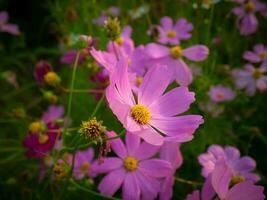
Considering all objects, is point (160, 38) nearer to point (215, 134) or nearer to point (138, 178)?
point (215, 134)

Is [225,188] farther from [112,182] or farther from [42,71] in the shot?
[42,71]

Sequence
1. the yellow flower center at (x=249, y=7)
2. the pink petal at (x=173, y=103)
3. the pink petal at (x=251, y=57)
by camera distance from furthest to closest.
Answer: the yellow flower center at (x=249, y=7) → the pink petal at (x=251, y=57) → the pink petal at (x=173, y=103)

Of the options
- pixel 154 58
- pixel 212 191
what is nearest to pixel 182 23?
pixel 154 58

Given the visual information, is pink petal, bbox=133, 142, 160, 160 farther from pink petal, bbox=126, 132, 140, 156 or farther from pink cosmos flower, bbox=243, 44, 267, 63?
pink cosmos flower, bbox=243, 44, 267, 63

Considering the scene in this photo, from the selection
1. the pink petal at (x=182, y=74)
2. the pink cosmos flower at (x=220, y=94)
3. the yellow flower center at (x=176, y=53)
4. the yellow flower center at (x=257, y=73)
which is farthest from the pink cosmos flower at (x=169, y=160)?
the yellow flower center at (x=257, y=73)

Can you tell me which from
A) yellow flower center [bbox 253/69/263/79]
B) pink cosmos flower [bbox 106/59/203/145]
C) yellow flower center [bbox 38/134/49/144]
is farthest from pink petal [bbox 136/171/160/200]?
yellow flower center [bbox 253/69/263/79]

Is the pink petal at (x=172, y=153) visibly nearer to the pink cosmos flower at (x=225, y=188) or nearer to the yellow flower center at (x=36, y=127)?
the pink cosmos flower at (x=225, y=188)
